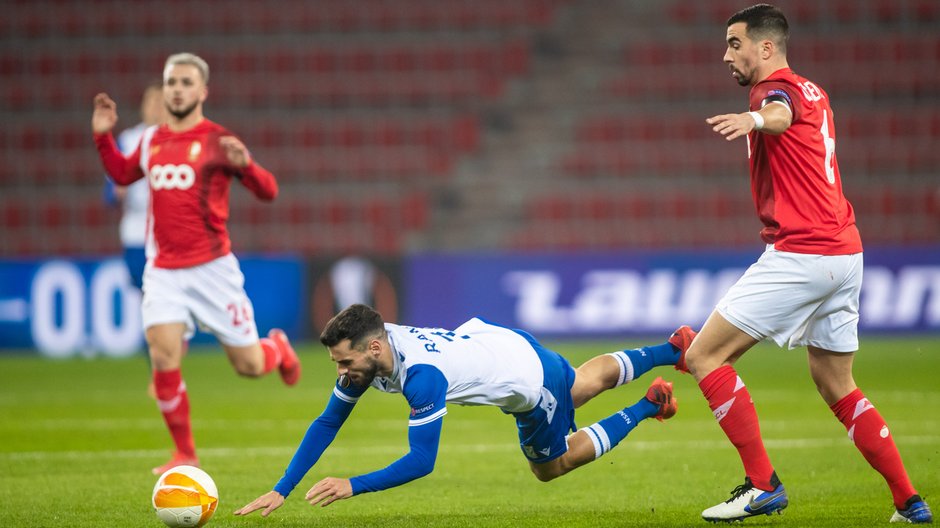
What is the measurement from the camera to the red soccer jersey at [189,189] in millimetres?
7059

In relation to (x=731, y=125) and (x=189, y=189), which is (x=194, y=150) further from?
(x=731, y=125)

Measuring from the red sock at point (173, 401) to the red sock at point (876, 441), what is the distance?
3.56 m

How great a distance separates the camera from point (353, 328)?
5.01 meters

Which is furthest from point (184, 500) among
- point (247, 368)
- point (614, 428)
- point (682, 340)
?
point (682, 340)

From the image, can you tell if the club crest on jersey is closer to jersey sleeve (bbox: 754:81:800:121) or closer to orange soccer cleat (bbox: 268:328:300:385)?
orange soccer cleat (bbox: 268:328:300:385)

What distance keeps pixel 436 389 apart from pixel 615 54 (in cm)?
1796

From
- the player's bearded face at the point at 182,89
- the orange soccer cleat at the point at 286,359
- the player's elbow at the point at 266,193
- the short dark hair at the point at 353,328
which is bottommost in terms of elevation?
the orange soccer cleat at the point at 286,359

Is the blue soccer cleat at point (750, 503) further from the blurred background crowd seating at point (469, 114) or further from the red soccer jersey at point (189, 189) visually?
the blurred background crowd seating at point (469, 114)

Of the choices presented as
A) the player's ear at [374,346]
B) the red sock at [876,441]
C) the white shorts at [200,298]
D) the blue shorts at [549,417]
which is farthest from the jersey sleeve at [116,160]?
the red sock at [876,441]

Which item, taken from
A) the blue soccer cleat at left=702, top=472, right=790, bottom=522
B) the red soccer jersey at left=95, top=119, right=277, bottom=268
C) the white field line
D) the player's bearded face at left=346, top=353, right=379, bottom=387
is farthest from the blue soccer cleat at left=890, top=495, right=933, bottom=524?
the red soccer jersey at left=95, top=119, right=277, bottom=268

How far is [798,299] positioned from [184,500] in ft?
8.84

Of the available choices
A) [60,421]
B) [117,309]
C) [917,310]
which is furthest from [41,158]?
[917,310]

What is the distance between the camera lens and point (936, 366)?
1324 centimetres

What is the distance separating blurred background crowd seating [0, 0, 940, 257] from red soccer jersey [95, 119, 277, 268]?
469 inches
